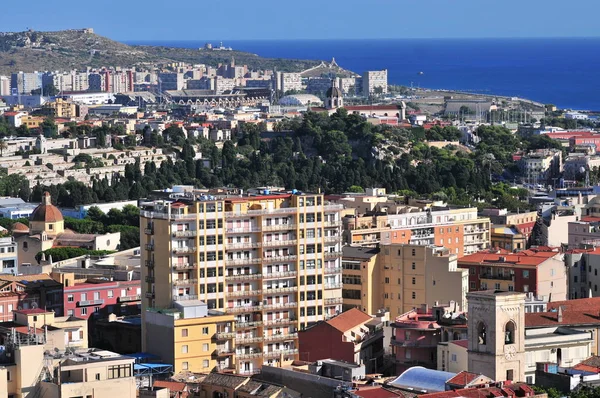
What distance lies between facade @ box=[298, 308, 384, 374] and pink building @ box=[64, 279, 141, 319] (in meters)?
4.82

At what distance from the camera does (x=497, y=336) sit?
105ft

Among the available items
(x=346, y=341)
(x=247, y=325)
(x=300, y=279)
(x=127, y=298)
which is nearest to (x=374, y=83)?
(x=127, y=298)

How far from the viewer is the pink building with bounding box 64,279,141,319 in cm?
4059

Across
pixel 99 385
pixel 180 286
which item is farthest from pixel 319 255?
pixel 99 385

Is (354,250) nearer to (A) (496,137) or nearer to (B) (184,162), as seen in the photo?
(B) (184,162)

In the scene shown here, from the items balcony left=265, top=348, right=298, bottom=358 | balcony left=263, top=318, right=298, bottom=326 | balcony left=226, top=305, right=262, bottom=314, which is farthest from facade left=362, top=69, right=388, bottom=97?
balcony left=265, top=348, right=298, bottom=358

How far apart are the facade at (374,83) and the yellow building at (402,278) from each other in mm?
118351

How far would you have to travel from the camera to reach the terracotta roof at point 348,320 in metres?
36.6

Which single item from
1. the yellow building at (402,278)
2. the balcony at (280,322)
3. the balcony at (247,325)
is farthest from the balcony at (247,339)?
the yellow building at (402,278)

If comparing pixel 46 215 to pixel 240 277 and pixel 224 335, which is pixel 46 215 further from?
pixel 224 335

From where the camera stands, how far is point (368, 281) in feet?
140

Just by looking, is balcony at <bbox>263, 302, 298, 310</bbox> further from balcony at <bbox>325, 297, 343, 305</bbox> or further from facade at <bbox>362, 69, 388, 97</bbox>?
facade at <bbox>362, 69, 388, 97</bbox>

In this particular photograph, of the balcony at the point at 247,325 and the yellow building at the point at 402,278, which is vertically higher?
the yellow building at the point at 402,278

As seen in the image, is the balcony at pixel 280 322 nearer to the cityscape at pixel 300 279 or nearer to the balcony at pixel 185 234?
the cityscape at pixel 300 279
